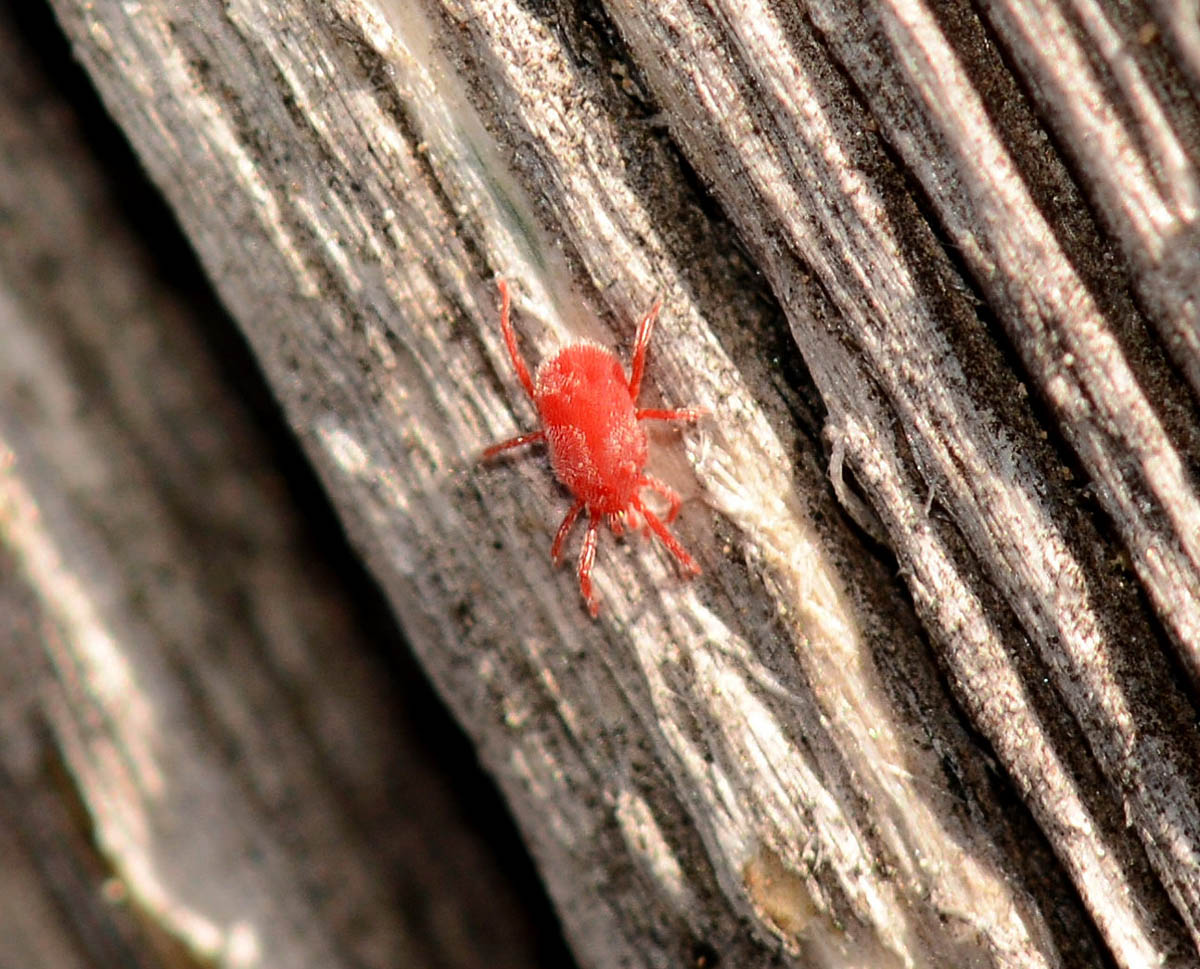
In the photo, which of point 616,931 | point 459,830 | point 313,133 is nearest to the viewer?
point 313,133

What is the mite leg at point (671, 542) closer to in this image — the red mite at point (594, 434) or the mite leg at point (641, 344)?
the red mite at point (594, 434)

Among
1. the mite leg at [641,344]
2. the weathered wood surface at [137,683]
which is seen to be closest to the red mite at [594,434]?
the mite leg at [641,344]

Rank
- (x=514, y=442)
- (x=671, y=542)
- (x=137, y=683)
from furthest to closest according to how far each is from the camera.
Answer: (x=137, y=683) → (x=514, y=442) → (x=671, y=542)

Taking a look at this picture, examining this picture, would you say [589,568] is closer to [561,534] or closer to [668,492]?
[561,534]

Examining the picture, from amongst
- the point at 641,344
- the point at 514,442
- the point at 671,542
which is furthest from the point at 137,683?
the point at 641,344

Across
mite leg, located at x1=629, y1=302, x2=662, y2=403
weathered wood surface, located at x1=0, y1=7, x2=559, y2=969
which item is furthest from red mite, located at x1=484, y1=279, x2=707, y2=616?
weathered wood surface, located at x1=0, y1=7, x2=559, y2=969

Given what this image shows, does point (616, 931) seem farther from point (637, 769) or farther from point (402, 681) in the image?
point (402, 681)

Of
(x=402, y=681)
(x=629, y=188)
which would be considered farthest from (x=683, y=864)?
(x=629, y=188)
